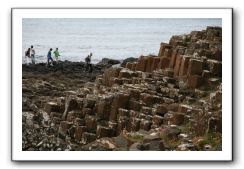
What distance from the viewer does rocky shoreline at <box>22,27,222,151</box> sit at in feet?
62.4

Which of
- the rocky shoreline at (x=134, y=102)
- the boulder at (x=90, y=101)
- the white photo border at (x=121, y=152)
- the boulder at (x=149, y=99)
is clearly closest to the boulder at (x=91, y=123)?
the rocky shoreline at (x=134, y=102)

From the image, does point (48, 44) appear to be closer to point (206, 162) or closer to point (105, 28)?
point (105, 28)

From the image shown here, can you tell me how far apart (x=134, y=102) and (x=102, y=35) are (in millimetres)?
703

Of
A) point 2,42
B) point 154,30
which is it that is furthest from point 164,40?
point 2,42

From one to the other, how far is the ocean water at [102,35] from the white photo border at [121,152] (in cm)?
5

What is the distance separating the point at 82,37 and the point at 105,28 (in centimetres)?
23

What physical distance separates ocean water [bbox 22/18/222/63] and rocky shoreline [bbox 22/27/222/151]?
75 millimetres

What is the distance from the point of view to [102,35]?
19.1 m

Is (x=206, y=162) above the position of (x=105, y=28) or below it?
below

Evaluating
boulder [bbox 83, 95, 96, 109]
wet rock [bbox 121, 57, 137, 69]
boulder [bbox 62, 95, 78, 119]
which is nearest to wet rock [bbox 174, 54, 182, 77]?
wet rock [bbox 121, 57, 137, 69]

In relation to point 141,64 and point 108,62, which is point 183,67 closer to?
point 141,64

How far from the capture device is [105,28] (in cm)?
1909

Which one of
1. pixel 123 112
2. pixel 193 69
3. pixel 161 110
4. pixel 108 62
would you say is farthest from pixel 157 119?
pixel 108 62

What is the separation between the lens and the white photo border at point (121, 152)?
19.0 metres
